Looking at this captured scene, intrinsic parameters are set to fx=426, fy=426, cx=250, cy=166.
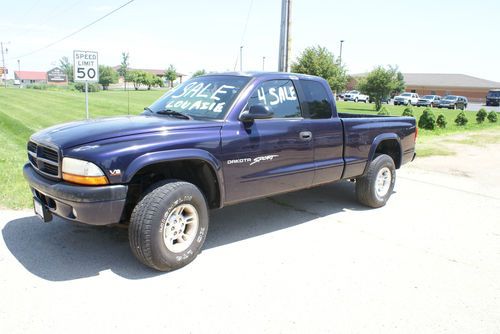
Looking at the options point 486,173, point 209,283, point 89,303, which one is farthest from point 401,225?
point 486,173

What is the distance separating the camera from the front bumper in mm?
3510

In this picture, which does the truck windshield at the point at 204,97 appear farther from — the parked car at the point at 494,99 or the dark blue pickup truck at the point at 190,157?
the parked car at the point at 494,99

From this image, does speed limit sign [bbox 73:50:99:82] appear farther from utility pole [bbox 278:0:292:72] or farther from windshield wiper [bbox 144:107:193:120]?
windshield wiper [bbox 144:107:193:120]

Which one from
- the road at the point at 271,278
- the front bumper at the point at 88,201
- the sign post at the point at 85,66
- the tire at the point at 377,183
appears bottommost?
the road at the point at 271,278

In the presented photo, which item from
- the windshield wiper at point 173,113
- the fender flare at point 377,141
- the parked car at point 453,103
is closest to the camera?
the windshield wiper at point 173,113

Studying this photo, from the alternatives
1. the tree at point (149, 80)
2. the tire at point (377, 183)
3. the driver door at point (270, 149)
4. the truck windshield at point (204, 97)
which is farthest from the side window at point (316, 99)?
the tree at point (149, 80)

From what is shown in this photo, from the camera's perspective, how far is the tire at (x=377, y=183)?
6.16m

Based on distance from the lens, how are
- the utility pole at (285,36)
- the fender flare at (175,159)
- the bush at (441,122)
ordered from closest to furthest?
1. the fender flare at (175,159)
2. the utility pole at (285,36)
3. the bush at (441,122)

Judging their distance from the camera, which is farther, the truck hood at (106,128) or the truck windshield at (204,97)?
the truck windshield at (204,97)

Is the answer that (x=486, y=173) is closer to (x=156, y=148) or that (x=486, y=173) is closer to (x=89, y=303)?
(x=156, y=148)

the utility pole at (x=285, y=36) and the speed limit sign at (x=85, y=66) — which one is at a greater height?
the utility pole at (x=285, y=36)

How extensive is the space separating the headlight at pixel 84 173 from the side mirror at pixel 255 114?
1.53 m

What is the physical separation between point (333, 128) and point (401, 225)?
159 cm

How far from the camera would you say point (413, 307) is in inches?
137
